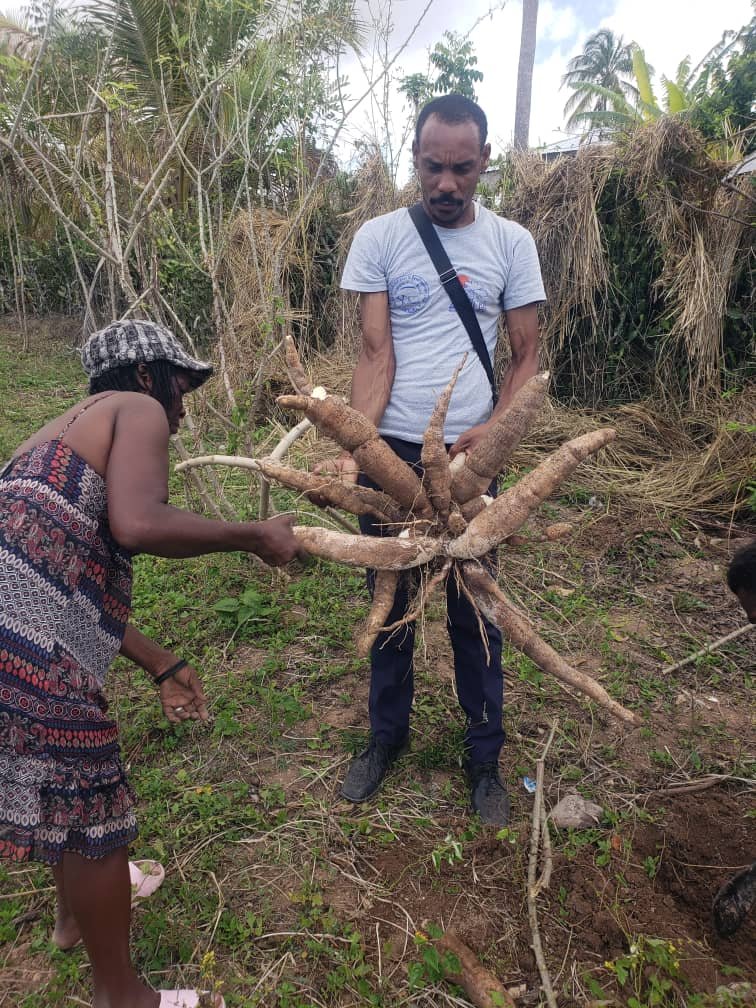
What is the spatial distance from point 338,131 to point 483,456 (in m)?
2.52

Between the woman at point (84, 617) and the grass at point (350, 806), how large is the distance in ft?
1.04

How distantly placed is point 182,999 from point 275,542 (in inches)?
44.7

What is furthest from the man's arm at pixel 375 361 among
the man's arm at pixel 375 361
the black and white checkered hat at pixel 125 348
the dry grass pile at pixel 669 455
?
the dry grass pile at pixel 669 455

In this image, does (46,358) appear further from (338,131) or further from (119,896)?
(119,896)

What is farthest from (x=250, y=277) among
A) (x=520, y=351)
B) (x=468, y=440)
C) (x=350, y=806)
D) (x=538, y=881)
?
(x=538, y=881)

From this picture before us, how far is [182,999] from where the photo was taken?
1.52 meters

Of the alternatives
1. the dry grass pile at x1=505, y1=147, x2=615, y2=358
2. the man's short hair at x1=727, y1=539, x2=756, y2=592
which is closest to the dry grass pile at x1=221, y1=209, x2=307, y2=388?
the dry grass pile at x1=505, y1=147, x2=615, y2=358

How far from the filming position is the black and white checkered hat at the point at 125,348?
1.50m

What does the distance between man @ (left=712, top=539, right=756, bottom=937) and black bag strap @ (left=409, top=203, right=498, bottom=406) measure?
94cm

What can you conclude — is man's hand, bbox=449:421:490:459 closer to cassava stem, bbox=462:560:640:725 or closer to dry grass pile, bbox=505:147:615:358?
cassava stem, bbox=462:560:640:725

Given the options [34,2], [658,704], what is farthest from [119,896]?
[34,2]

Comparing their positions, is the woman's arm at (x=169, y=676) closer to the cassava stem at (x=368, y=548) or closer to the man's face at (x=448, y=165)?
the cassava stem at (x=368, y=548)

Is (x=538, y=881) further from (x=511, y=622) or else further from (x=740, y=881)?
(x=511, y=622)

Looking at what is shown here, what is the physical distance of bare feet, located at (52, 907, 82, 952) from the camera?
1.70 m
